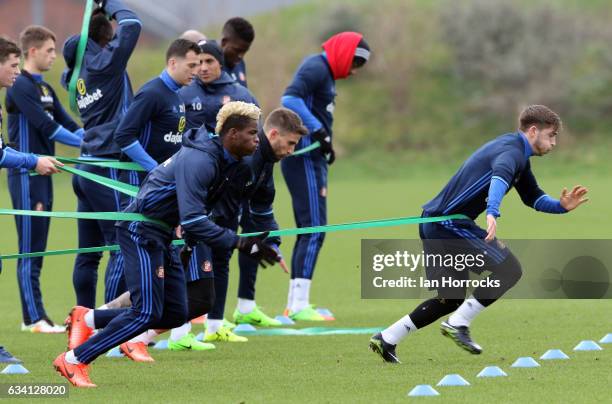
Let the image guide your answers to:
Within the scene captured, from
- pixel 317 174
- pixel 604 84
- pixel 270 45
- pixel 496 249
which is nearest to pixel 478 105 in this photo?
pixel 604 84

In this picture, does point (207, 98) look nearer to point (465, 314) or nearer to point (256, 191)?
point (256, 191)

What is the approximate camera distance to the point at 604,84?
39.3 m

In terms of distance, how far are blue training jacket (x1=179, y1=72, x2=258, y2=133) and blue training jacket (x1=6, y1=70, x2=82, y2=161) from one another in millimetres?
1225

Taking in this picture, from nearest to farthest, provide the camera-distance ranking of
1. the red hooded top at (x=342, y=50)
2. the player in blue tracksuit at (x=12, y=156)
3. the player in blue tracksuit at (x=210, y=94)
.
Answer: the player in blue tracksuit at (x=12, y=156)
the player in blue tracksuit at (x=210, y=94)
the red hooded top at (x=342, y=50)

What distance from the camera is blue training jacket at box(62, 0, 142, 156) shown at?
10531 mm

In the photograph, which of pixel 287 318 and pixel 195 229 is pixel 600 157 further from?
pixel 195 229

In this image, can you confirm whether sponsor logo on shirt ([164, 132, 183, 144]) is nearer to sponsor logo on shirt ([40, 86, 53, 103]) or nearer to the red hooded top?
sponsor logo on shirt ([40, 86, 53, 103])

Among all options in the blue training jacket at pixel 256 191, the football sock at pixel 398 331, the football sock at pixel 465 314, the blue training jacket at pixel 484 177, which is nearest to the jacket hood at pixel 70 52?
the blue training jacket at pixel 256 191

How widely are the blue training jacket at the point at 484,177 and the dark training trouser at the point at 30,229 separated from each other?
388cm

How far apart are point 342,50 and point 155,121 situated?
3.10 m

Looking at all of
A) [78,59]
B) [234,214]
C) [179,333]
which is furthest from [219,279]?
[78,59]

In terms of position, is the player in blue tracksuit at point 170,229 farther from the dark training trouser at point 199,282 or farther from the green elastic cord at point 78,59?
the green elastic cord at point 78,59

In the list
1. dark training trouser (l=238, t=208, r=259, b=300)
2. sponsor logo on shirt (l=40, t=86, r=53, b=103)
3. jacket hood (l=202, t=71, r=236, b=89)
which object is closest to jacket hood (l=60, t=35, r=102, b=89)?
sponsor logo on shirt (l=40, t=86, r=53, b=103)

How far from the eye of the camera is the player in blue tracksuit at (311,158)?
1258 centimetres
